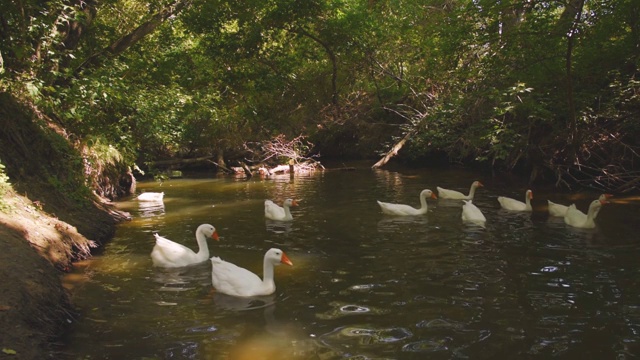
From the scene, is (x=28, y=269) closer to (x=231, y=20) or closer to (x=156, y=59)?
(x=156, y=59)

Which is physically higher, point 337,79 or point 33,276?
point 337,79

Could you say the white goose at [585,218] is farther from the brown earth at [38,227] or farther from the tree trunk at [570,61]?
the brown earth at [38,227]

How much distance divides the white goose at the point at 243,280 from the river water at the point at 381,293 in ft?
0.47

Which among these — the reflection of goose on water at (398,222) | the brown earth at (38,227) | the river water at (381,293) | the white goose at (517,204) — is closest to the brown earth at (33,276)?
the brown earth at (38,227)

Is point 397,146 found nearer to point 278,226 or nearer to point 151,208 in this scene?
point 151,208

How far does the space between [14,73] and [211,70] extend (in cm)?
1227

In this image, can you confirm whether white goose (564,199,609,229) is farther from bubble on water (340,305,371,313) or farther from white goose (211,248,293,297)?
white goose (211,248,293,297)

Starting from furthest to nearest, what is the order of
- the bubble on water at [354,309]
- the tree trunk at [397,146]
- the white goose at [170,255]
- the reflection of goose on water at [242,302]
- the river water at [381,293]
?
1. the tree trunk at [397,146]
2. the white goose at [170,255]
3. the reflection of goose on water at [242,302]
4. the bubble on water at [354,309]
5. the river water at [381,293]

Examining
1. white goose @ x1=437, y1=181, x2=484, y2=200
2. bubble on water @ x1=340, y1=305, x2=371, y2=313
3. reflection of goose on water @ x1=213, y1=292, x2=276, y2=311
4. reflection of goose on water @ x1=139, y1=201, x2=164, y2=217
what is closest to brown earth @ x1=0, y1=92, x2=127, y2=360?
reflection of goose on water @ x1=139, y1=201, x2=164, y2=217

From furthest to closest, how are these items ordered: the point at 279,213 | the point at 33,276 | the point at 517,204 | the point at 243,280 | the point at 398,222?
1. the point at 517,204
2. the point at 279,213
3. the point at 398,222
4. the point at 243,280
5. the point at 33,276

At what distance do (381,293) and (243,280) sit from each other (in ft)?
5.88

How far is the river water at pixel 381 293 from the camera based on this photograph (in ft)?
15.4

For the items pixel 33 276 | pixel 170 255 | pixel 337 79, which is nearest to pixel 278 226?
pixel 170 255

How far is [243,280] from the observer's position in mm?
6293
